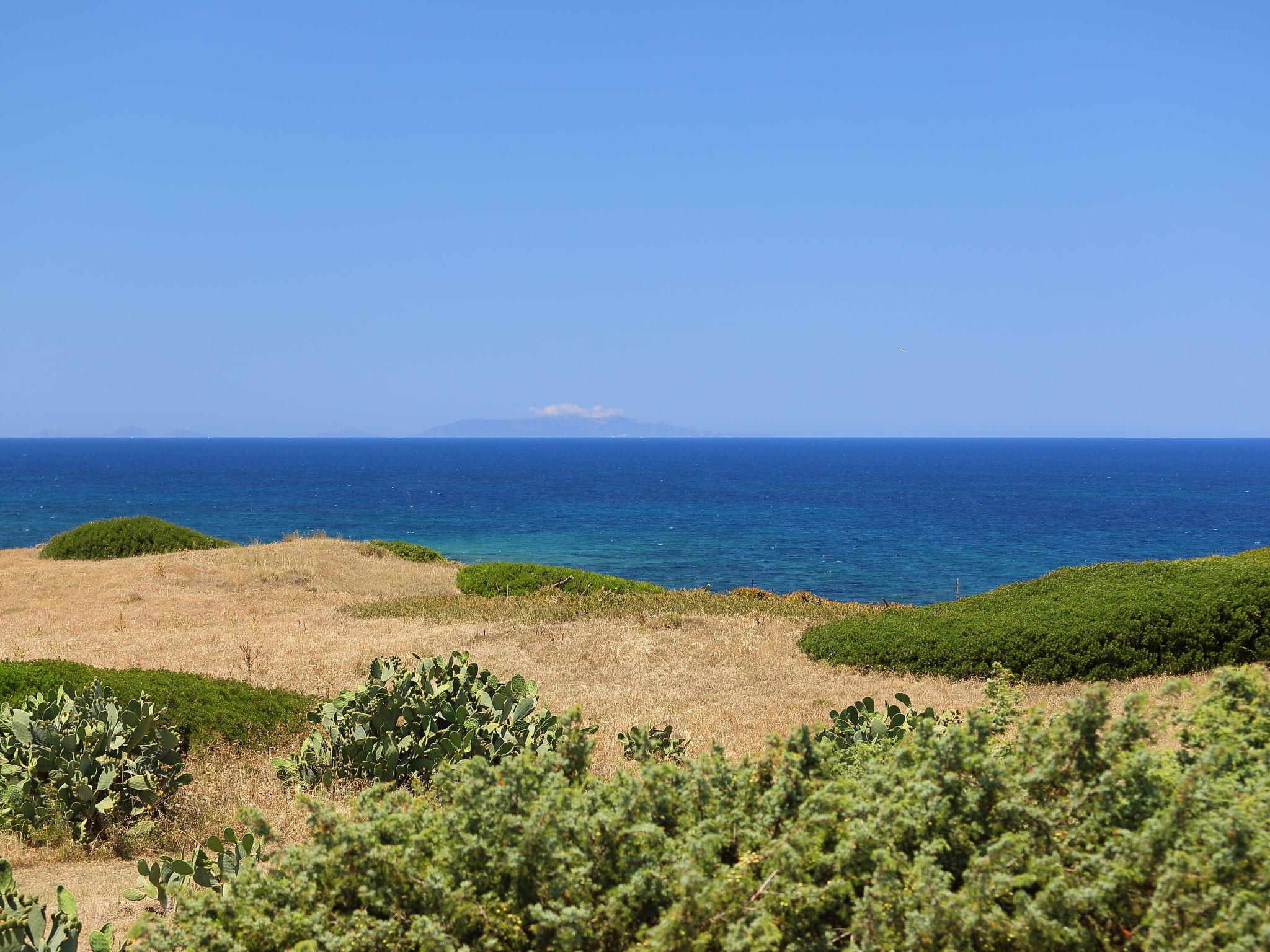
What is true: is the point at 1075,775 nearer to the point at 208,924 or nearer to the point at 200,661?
the point at 208,924

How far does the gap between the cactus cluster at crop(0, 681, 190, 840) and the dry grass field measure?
340 mm

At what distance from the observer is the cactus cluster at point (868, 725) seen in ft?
22.0

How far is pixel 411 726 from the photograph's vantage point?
7969mm

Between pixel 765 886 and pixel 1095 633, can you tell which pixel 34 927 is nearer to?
pixel 765 886

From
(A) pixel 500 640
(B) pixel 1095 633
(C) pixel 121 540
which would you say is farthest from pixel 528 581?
(B) pixel 1095 633

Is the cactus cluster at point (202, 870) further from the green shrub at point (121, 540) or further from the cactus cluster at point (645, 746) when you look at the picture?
the green shrub at point (121, 540)

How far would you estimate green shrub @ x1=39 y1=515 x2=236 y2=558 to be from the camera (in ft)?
93.1

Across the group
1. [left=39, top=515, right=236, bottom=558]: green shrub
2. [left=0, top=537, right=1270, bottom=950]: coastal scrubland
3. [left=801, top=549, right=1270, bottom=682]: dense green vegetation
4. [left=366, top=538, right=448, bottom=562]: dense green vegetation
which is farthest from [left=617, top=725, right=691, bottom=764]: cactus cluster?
[left=39, top=515, right=236, bottom=558]: green shrub

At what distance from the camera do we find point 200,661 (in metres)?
14.3

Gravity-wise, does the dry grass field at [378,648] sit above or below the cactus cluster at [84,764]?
below

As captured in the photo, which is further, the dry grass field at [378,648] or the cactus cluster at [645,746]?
the dry grass field at [378,648]

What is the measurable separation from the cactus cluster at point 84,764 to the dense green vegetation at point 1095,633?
412 inches

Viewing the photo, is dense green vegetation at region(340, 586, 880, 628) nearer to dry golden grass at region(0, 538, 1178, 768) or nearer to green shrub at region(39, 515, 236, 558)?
dry golden grass at region(0, 538, 1178, 768)

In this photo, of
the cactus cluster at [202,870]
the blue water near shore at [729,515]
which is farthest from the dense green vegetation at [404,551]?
the cactus cluster at [202,870]
